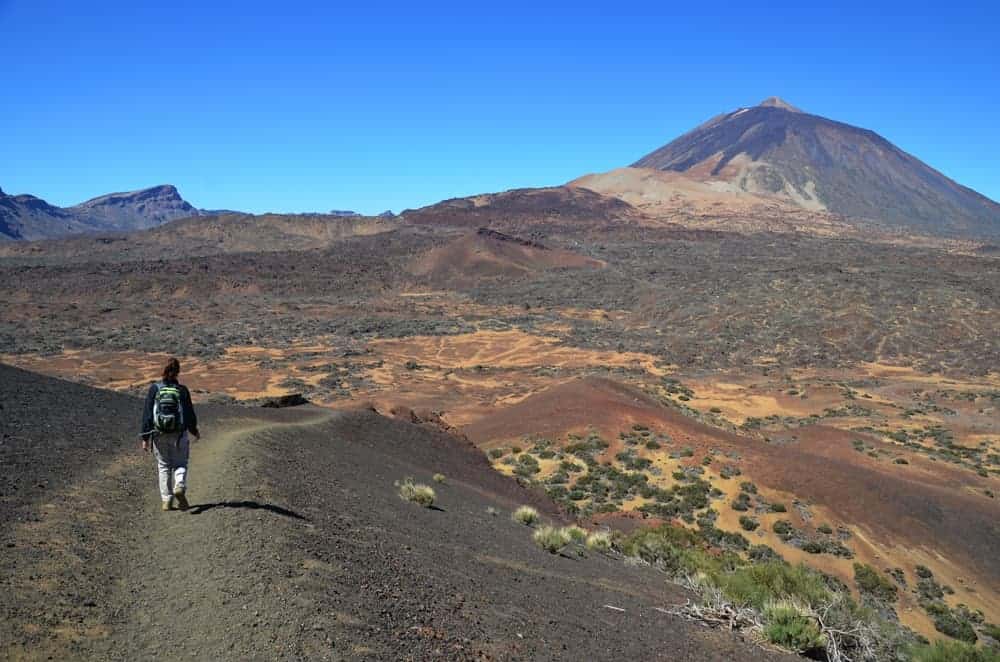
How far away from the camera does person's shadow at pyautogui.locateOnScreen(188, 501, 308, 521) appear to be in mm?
6816

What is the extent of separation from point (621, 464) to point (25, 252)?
117231 mm

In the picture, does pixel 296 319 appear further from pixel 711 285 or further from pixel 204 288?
pixel 711 285

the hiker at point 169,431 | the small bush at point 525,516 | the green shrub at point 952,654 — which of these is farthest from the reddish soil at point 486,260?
the hiker at point 169,431

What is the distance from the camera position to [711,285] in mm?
68938

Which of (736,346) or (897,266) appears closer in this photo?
(736,346)

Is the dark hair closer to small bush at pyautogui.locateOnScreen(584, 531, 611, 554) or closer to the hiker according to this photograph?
the hiker

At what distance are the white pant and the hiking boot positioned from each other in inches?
1.0

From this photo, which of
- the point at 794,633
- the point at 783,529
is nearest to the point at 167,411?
the point at 794,633

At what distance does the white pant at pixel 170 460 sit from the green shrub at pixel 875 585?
560 inches

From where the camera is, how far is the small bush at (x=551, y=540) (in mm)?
9664

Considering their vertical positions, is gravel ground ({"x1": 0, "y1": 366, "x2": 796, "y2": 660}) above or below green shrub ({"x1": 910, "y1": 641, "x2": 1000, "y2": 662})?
above

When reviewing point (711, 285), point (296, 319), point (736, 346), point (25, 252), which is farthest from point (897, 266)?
point (25, 252)

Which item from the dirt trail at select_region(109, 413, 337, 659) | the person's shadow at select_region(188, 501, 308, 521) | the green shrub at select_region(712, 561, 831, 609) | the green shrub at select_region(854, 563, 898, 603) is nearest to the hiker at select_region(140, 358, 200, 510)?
the person's shadow at select_region(188, 501, 308, 521)

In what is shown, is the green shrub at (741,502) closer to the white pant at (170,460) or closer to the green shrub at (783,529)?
the green shrub at (783,529)
